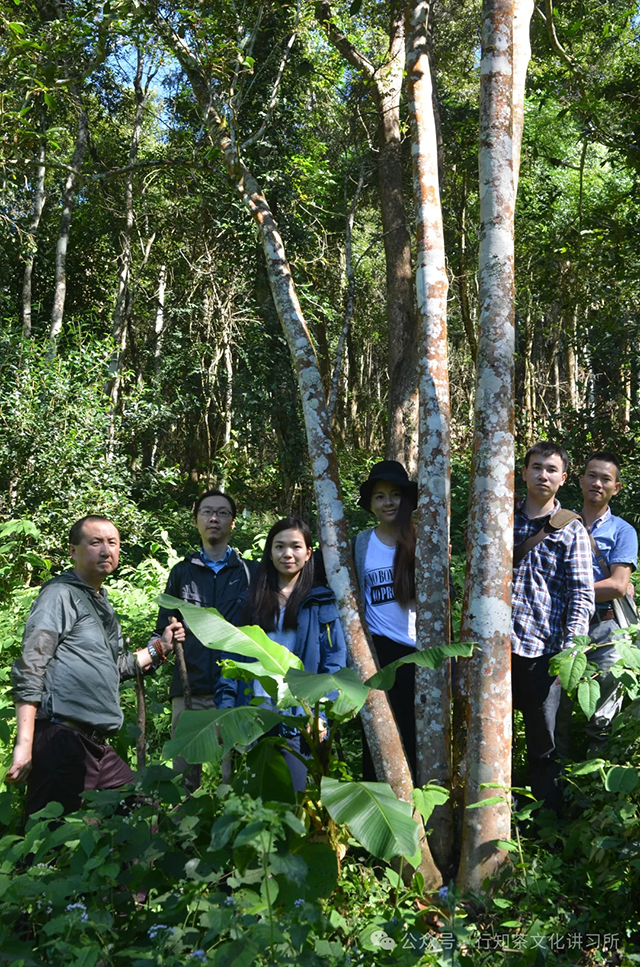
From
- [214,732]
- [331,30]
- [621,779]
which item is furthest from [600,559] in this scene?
[331,30]

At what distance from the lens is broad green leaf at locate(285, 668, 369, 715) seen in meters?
2.76

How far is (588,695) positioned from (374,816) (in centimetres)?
110

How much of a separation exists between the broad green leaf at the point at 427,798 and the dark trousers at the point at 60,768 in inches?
57.7

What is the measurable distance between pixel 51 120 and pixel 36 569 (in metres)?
8.60

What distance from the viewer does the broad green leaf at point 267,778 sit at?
2971 millimetres

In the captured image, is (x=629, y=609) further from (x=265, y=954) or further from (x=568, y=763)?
(x=265, y=954)

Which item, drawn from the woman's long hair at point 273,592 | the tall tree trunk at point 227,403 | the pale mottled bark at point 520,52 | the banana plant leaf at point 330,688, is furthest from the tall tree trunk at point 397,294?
the banana plant leaf at point 330,688

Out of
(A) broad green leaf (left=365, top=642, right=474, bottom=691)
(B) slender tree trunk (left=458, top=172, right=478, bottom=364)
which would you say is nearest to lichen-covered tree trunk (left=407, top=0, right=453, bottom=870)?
(A) broad green leaf (left=365, top=642, right=474, bottom=691)

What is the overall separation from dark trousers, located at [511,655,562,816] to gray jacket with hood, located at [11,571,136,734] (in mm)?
2086

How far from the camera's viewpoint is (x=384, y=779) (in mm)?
3832

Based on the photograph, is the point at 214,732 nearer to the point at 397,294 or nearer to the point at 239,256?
the point at 397,294

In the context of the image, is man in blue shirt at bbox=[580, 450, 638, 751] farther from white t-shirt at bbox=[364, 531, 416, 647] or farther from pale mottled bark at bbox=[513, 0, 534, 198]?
pale mottled bark at bbox=[513, 0, 534, 198]

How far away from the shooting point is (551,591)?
4.08 m

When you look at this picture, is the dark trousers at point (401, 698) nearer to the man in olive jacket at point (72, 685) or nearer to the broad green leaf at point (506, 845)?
the broad green leaf at point (506, 845)
